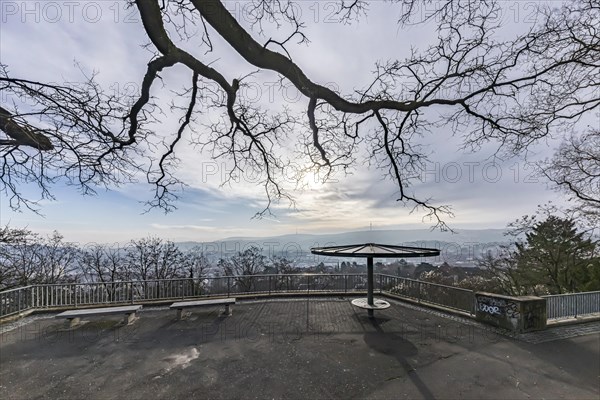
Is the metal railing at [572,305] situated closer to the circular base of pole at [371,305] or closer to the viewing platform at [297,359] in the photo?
the viewing platform at [297,359]

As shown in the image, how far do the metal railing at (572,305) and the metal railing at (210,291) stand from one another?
203cm

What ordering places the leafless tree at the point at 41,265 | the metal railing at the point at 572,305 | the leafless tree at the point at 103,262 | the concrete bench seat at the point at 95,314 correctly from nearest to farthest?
1. the metal railing at the point at 572,305
2. the concrete bench seat at the point at 95,314
3. the leafless tree at the point at 41,265
4. the leafless tree at the point at 103,262

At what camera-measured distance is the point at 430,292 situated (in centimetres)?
1086

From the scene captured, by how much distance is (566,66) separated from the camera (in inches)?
307

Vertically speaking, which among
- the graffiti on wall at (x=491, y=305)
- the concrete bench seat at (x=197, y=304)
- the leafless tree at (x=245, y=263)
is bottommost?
the leafless tree at (x=245, y=263)

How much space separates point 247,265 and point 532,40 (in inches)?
998

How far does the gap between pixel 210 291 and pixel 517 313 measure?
12163 mm

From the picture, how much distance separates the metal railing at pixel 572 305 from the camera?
336 inches

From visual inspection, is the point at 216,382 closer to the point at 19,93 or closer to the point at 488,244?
the point at 19,93

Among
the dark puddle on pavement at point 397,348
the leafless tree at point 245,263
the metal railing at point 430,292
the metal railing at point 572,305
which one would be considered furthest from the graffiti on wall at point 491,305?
the leafless tree at point 245,263

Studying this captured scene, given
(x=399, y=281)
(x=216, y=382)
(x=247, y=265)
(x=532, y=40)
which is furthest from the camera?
(x=247, y=265)

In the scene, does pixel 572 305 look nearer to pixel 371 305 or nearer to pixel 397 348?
pixel 371 305

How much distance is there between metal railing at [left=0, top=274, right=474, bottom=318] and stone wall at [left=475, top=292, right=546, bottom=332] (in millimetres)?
889

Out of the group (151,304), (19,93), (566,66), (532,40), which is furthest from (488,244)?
(19,93)
